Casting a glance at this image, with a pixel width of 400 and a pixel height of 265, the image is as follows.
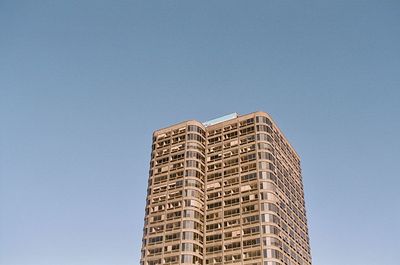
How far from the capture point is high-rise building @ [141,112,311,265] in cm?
11031

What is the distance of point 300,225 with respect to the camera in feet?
430

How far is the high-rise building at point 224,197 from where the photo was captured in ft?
362

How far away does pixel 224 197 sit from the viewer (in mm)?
120125

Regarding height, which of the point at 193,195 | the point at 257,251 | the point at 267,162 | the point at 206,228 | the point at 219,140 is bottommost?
the point at 257,251

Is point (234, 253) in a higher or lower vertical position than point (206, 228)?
lower

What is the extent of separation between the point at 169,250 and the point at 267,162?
33776mm

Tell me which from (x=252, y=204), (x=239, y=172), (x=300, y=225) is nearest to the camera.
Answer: (x=252, y=204)

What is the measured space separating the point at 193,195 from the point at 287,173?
30.8 metres

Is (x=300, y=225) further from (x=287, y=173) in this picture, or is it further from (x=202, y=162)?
(x=202, y=162)

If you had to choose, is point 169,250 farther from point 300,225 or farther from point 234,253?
point 300,225

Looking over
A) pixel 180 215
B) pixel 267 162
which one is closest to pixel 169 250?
pixel 180 215

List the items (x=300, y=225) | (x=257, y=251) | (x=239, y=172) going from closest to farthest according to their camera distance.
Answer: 1. (x=257, y=251)
2. (x=239, y=172)
3. (x=300, y=225)

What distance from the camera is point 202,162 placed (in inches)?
5054

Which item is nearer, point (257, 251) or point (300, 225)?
point (257, 251)
